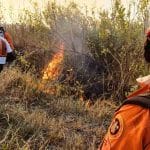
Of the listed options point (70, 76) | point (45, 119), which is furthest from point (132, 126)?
point (70, 76)

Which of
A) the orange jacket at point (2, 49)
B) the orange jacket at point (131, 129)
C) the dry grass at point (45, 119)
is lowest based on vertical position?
the dry grass at point (45, 119)

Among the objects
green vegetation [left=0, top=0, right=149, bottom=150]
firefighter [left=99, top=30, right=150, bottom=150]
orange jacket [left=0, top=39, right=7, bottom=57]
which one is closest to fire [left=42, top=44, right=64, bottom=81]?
green vegetation [left=0, top=0, right=149, bottom=150]

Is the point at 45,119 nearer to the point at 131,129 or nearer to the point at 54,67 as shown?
the point at 54,67

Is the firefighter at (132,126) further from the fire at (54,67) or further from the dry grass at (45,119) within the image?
the fire at (54,67)

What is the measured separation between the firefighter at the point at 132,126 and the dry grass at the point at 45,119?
3.41 metres

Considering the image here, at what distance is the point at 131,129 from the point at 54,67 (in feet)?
29.6

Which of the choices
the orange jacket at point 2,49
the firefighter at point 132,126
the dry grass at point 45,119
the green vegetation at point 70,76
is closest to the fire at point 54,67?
the green vegetation at point 70,76

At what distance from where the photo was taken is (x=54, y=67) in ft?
35.7

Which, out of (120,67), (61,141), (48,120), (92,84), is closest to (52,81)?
(92,84)

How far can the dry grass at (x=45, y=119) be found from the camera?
19.4 ft

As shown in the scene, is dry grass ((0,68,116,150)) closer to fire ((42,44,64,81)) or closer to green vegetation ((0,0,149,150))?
green vegetation ((0,0,149,150))

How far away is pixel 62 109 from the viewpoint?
26.3ft

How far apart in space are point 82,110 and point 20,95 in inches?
52.3

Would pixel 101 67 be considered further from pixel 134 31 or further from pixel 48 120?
pixel 48 120
